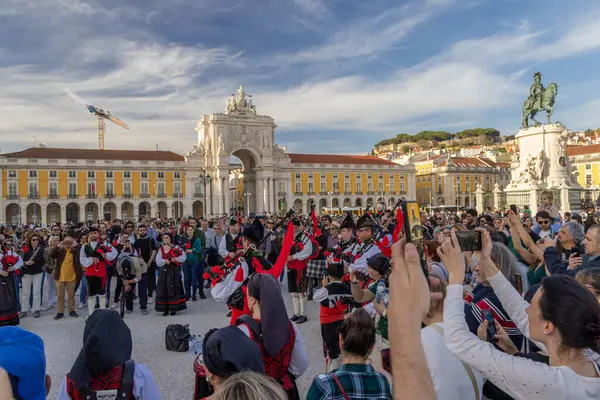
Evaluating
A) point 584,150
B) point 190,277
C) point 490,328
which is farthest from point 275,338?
point 584,150

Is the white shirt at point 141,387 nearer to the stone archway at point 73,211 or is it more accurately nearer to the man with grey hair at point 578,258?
the man with grey hair at point 578,258

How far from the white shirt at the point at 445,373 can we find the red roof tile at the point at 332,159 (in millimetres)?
64123

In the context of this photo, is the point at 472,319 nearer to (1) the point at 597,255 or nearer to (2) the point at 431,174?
(1) the point at 597,255

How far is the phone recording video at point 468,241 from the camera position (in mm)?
2156

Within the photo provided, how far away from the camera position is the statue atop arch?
204 ft

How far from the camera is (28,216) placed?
53.3m

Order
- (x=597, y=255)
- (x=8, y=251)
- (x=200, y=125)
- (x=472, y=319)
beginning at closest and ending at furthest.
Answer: (x=472, y=319), (x=597, y=255), (x=8, y=251), (x=200, y=125)

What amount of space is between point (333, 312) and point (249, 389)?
3415 millimetres

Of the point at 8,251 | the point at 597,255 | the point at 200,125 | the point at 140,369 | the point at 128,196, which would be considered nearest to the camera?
A: the point at 140,369

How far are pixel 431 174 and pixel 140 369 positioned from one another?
2966 inches

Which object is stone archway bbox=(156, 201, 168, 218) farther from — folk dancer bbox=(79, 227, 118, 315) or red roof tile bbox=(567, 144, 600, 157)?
folk dancer bbox=(79, 227, 118, 315)

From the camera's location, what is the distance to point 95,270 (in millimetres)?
8031

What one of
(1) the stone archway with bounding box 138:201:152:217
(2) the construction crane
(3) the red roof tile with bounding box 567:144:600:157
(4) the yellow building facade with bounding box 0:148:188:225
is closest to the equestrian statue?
(3) the red roof tile with bounding box 567:144:600:157

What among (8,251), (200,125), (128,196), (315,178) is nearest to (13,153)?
(128,196)
